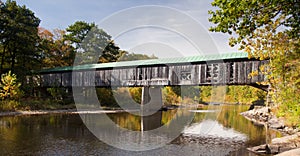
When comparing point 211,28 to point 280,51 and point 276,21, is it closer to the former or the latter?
point 276,21

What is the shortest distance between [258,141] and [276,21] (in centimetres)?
801

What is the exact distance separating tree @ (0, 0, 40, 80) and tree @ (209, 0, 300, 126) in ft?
88.1

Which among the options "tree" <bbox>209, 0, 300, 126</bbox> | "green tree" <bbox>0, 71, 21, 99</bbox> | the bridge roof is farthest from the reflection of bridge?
"tree" <bbox>209, 0, 300, 126</bbox>

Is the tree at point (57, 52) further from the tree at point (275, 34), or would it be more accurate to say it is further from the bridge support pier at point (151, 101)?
the tree at point (275, 34)

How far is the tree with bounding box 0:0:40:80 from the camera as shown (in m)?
28.7

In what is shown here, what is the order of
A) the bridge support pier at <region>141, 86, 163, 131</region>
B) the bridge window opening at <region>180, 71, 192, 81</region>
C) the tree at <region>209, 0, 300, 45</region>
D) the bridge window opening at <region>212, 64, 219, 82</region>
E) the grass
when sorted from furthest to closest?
1. the bridge support pier at <region>141, 86, 163, 131</region>
2. the grass
3. the bridge window opening at <region>180, 71, 192, 81</region>
4. the bridge window opening at <region>212, 64, 219, 82</region>
5. the tree at <region>209, 0, 300, 45</region>

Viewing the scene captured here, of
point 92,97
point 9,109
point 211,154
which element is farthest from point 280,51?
point 92,97

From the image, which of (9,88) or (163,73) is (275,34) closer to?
(163,73)

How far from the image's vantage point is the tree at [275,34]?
23.7 ft

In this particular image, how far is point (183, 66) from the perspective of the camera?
2509cm

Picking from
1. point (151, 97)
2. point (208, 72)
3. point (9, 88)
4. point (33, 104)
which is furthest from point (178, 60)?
point (9, 88)

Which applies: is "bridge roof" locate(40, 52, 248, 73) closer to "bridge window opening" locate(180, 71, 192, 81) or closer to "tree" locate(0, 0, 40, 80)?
"bridge window opening" locate(180, 71, 192, 81)

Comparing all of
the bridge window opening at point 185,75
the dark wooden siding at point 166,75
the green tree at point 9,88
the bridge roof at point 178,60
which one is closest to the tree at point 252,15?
the dark wooden siding at point 166,75

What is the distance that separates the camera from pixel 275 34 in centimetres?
844
